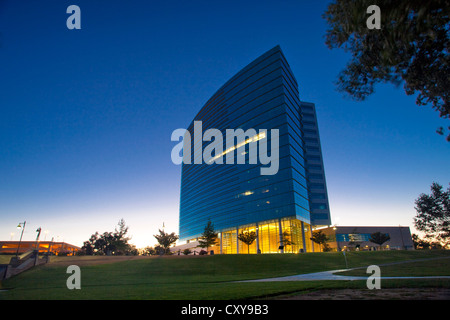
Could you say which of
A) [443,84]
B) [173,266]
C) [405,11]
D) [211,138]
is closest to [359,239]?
[211,138]

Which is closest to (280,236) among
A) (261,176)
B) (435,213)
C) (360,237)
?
(261,176)

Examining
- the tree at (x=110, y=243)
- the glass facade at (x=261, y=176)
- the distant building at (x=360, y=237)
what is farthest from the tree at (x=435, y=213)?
the tree at (x=110, y=243)

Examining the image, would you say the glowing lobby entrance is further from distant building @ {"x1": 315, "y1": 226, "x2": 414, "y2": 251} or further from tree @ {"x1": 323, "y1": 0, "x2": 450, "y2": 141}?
tree @ {"x1": 323, "y1": 0, "x2": 450, "y2": 141}

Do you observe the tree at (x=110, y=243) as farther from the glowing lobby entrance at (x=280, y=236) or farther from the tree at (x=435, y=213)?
the tree at (x=435, y=213)

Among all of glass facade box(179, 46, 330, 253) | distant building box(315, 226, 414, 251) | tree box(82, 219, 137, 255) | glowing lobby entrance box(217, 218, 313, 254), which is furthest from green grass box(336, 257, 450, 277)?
distant building box(315, 226, 414, 251)

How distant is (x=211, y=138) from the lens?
334ft

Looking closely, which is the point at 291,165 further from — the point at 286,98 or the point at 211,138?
the point at 211,138

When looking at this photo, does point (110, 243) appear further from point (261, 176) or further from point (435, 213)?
point (435, 213)

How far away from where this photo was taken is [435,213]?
51844 millimetres

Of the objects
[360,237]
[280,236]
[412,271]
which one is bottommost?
[412,271]

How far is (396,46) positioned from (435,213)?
61841 mm

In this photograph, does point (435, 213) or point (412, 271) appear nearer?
point (412, 271)
